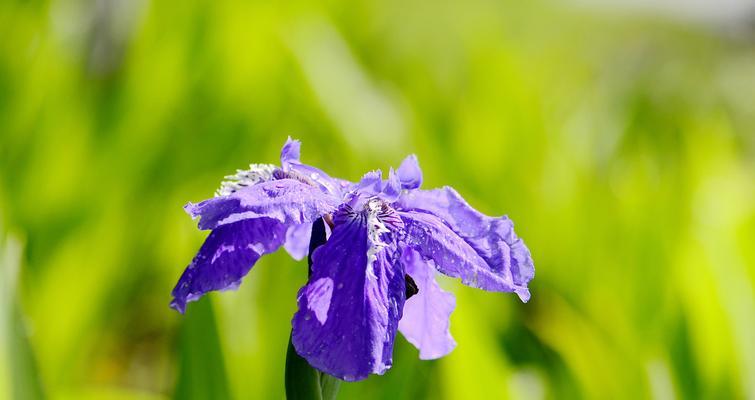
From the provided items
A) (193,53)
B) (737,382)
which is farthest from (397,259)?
(193,53)

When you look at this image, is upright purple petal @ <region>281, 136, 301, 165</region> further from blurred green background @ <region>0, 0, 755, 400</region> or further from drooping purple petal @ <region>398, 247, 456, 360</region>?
blurred green background @ <region>0, 0, 755, 400</region>

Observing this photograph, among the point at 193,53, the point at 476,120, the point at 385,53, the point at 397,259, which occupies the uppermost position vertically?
the point at 385,53

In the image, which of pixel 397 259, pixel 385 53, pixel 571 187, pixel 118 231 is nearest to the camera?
pixel 397 259

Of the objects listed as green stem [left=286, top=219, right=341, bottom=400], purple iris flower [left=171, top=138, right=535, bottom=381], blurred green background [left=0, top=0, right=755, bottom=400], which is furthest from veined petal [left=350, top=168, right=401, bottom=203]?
blurred green background [left=0, top=0, right=755, bottom=400]

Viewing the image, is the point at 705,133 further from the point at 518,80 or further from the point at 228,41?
the point at 228,41

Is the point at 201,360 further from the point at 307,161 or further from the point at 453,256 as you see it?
the point at 307,161

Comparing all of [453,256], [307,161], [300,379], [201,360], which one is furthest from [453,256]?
[307,161]

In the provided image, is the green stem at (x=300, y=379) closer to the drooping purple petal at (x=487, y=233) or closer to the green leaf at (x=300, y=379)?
the green leaf at (x=300, y=379)
